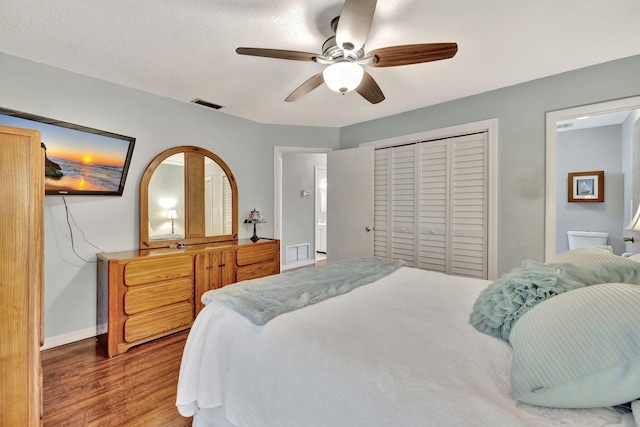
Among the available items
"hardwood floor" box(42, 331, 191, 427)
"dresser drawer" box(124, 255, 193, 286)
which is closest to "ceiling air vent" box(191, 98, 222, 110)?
"dresser drawer" box(124, 255, 193, 286)

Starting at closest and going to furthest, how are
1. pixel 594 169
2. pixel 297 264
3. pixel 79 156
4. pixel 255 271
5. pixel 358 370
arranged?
pixel 358 370 → pixel 79 156 → pixel 255 271 → pixel 594 169 → pixel 297 264

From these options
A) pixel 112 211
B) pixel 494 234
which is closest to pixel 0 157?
pixel 112 211

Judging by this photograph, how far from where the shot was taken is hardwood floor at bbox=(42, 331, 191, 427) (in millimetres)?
1588

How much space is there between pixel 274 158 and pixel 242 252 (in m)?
1.47

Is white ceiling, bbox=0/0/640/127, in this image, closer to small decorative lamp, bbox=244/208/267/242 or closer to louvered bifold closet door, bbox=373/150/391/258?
louvered bifold closet door, bbox=373/150/391/258

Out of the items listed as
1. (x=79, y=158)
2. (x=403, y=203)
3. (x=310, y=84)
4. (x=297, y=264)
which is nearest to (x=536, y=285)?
(x=310, y=84)

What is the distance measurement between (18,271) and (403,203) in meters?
3.25

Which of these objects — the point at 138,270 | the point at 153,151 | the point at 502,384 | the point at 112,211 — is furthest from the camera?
the point at 153,151

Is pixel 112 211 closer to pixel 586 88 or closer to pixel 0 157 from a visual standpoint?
pixel 0 157

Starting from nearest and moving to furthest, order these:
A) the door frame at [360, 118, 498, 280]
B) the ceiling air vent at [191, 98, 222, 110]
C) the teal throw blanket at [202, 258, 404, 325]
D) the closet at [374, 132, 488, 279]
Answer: the teal throw blanket at [202, 258, 404, 325] → the door frame at [360, 118, 498, 280] → the closet at [374, 132, 488, 279] → the ceiling air vent at [191, 98, 222, 110]

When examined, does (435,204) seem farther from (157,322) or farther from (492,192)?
(157,322)

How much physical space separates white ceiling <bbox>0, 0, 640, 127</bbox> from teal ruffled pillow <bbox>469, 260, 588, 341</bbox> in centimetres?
154

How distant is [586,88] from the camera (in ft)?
7.78

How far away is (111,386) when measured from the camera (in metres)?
1.87
